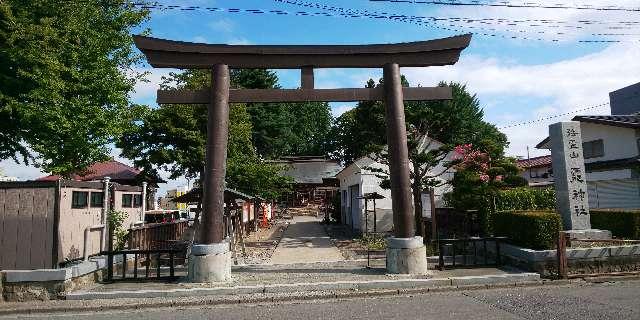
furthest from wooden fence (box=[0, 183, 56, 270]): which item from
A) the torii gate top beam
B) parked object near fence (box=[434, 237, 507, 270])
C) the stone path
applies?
parked object near fence (box=[434, 237, 507, 270])

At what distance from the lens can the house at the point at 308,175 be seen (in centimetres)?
4903

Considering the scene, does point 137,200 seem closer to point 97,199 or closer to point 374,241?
point 97,199

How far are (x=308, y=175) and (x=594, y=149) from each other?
32878mm

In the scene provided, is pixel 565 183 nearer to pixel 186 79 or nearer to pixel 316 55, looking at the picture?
pixel 316 55

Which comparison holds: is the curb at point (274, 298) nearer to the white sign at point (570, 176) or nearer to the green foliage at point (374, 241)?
the white sign at point (570, 176)

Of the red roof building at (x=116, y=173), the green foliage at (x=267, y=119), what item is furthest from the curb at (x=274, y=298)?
the green foliage at (x=267, y=119)

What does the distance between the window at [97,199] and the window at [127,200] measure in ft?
7.06

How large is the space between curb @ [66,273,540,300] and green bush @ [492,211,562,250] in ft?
3.58

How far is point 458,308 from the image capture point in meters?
7.15

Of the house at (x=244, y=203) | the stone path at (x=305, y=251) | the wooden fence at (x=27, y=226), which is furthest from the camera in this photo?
the stone path at (x=305, y=251)

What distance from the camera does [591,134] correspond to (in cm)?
2336

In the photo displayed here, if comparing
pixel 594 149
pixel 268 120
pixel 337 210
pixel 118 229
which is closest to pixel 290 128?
pixel 268 120

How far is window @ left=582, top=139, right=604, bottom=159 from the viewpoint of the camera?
22688 millimetres

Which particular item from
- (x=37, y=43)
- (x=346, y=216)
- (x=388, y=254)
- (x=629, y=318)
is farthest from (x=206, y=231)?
(x=346, y=216)
